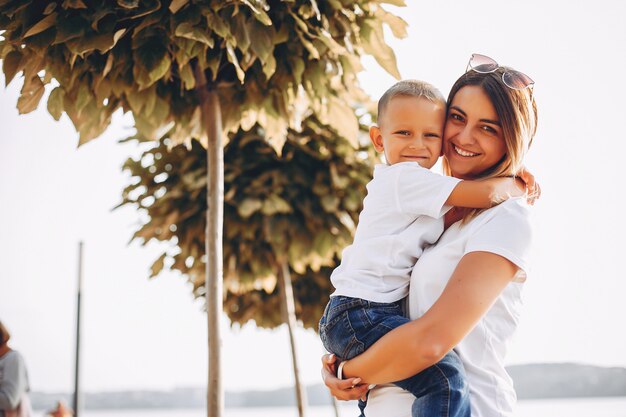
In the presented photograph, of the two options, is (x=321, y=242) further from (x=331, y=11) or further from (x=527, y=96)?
(x=527, y=96)

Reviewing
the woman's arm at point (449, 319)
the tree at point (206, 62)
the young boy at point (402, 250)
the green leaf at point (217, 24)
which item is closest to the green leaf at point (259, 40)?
the tree at point (206, 62)

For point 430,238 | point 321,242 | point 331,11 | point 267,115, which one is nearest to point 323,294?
point 321,242

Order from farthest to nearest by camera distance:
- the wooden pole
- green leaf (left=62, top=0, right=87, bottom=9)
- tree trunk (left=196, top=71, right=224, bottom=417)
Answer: the wooden pole → tree trunk (left=196, top=71, right=224, bottom=417) → green leaf (left=62, top=0, right=87, bottom=9)

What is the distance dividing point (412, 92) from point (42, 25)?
1.85 meters

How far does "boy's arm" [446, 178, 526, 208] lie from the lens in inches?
75.6

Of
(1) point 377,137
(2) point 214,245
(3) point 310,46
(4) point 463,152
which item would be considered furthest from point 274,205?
(4) point 463,152

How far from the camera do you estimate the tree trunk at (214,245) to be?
148 inches

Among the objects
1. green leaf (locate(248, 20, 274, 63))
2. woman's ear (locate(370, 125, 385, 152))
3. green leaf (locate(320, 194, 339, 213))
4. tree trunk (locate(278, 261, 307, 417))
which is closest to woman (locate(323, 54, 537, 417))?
woman's ear (locate(370, 125, 385, 152))

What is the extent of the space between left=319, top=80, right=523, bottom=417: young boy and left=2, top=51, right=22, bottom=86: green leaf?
82.9 inches

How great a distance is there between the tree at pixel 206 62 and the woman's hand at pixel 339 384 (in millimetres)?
1684

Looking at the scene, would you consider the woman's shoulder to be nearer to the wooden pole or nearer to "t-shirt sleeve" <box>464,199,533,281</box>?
"t-shirt sleeve" <box>464,199,533,281</box>

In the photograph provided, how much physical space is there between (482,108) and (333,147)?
16.5ft

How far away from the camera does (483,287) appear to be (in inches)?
67.8

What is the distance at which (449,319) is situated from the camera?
170cm
